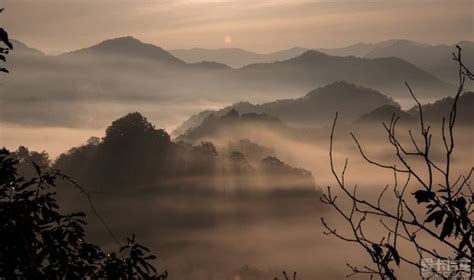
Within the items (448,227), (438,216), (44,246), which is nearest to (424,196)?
(438,216)

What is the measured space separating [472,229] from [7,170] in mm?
6118

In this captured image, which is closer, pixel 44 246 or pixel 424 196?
pixel 424 196

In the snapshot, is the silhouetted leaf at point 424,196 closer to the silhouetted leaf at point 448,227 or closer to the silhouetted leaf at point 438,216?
the silhouetted leaf at point 438,216

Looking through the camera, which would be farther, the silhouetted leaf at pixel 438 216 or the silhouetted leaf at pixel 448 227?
the silhouetted leaf at pixel 438 216

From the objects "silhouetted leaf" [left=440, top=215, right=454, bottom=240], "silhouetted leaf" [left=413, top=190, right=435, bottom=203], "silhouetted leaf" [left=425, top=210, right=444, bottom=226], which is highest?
"silhouetted leaf" [left=413, top=190, right=435, bottom=203]

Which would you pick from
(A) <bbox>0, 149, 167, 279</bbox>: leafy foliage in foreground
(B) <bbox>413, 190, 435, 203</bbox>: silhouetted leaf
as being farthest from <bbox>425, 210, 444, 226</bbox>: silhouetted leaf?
(A) <bbox>0, 149, 167, 279</bbox>: leafy foliage in foreground

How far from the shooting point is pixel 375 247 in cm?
586

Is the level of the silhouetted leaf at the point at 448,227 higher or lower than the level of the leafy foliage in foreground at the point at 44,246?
lower

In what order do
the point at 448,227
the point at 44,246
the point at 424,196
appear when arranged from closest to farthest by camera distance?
the point at 448,227 < the point at 424,196 < the point at 44,246

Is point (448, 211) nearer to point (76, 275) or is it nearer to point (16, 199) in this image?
point (76, 275)

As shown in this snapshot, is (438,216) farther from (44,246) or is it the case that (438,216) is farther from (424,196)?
(44,246)

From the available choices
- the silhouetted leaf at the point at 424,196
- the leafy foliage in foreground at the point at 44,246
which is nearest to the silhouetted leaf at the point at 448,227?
the silhouetted leaf at the point at 424,196

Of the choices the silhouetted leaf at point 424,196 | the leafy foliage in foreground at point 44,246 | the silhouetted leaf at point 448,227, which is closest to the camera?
the silhouetted leaf at point 448,227

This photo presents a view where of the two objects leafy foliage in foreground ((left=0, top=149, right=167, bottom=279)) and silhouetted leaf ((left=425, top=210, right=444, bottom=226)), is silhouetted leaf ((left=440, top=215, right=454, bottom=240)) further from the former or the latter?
leafy foliage in foreground ((left=0, top=149, right=167, bottom=279))
